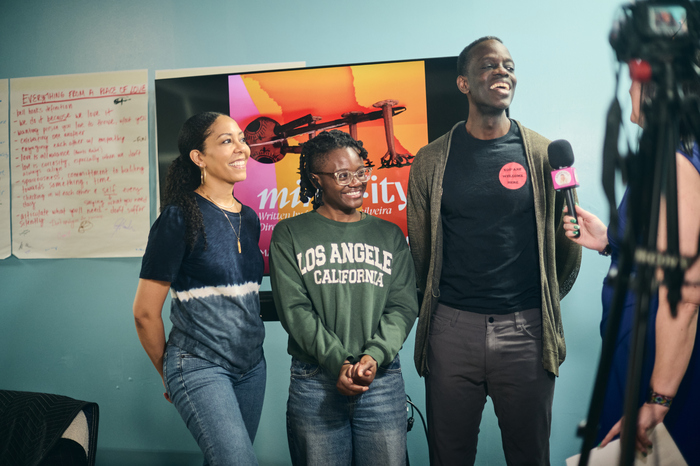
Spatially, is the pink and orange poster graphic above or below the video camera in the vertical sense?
above

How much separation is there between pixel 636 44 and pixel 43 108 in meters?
3.15

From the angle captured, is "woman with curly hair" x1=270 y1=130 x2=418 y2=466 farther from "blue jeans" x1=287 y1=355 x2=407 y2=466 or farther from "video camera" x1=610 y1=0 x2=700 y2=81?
"video camera" x1=610 y1=0 x2=700 y2=81

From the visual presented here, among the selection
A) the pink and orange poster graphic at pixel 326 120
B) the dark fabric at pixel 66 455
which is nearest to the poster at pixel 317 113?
the pink and orange poster graphic at pixel 326 120

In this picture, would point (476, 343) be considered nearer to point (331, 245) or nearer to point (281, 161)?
point (331, 245)

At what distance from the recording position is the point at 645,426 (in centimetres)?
79

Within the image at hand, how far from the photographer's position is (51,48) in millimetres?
2766

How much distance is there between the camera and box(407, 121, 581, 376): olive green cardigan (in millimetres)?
1553

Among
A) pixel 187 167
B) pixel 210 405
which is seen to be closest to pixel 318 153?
pixel 187 167

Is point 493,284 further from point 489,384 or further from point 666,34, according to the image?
point 666,34

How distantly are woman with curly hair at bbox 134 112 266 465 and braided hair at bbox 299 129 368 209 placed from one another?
0.26 m

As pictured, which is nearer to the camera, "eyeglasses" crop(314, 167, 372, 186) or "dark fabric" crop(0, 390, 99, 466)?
"eyeglasses" crop(314, 167, 372, 186)

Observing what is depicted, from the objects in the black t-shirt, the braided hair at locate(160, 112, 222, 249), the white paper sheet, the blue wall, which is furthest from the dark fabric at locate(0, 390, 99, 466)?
the white paper sheet

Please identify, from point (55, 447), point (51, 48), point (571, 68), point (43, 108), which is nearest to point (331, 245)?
point (55, 447)

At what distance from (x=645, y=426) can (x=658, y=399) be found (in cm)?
11
